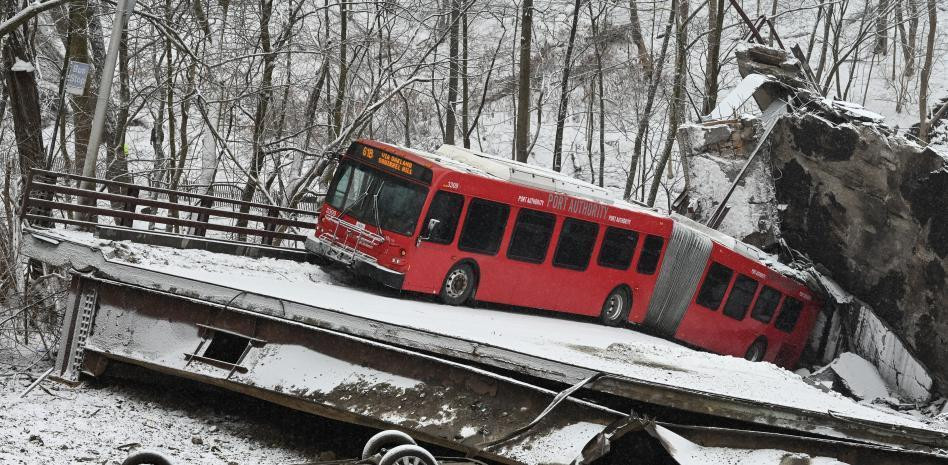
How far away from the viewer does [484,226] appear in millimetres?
16203

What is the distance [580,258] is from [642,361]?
21.8 feet

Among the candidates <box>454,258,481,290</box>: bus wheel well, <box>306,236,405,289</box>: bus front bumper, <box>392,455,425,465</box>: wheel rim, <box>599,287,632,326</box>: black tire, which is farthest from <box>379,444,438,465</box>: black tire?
<box>599,287,632,326</box>: black tire

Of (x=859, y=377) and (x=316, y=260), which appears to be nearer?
(x=316, y=260)

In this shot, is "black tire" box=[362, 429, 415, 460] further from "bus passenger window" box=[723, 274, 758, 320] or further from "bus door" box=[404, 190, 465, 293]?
"bus passenger window" box=[723, 274, 758, 320]

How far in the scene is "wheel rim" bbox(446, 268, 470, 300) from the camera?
1595 cm

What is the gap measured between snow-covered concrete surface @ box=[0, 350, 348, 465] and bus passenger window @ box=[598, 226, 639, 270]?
890 cm

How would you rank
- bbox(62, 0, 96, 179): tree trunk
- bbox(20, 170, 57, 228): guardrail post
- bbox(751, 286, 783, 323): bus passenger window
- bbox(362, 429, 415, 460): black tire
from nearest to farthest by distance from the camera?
bbox(362, 429, 415, 460): black tire < bbox(20, 170, 57, 228): guardrail post < bbox(62, 0, 96, 179): tree trunk < bbox(751, 286, 783, 323): bus passenger window

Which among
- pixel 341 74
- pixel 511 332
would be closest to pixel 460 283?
pixel 511 332

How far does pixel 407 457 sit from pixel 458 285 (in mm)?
9102

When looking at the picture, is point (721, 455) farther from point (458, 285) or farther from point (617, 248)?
point (617, 248)

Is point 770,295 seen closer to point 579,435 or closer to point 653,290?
point 653,290

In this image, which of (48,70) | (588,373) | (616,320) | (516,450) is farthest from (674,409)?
(48,70)

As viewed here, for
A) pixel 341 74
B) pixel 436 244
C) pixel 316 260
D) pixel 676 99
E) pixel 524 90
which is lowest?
pixel 316 260

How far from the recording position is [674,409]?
9.23 metres
